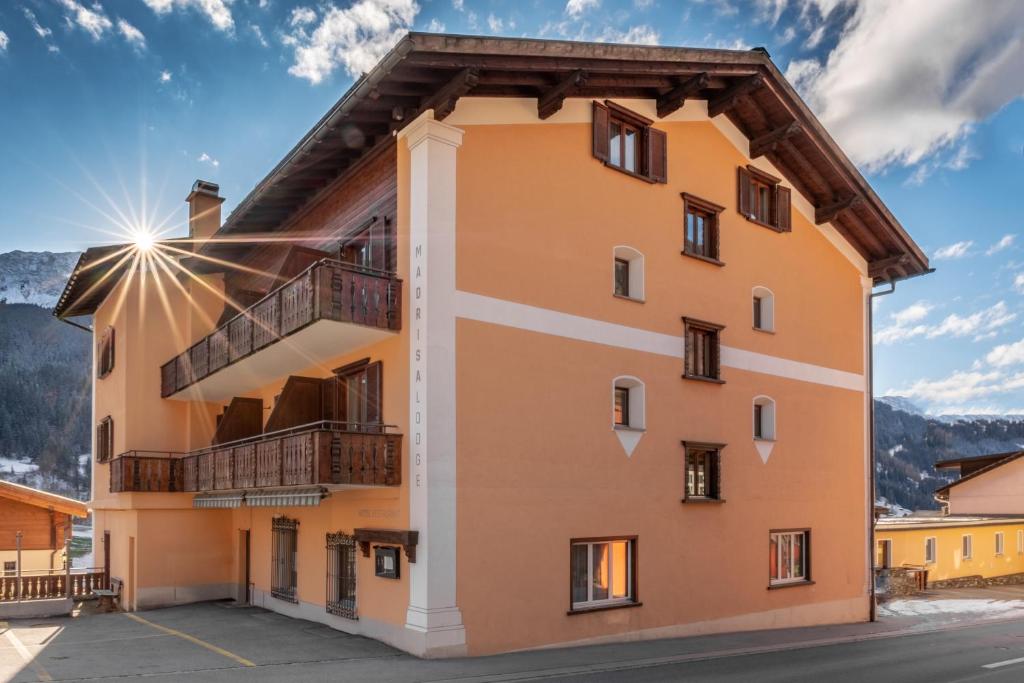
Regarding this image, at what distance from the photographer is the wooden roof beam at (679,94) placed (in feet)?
63.7

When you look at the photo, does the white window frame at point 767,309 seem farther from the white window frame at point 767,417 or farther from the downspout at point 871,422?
the downspout at point 871,422

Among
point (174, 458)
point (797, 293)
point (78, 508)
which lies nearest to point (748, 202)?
point (797, 293)

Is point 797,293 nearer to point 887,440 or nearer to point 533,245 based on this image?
point 533,245

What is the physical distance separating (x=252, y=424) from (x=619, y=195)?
36.7 ft

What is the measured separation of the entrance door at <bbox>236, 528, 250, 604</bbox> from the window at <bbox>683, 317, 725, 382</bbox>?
1307 centimetres

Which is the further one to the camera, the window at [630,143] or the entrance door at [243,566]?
the entrance door at [243,566]

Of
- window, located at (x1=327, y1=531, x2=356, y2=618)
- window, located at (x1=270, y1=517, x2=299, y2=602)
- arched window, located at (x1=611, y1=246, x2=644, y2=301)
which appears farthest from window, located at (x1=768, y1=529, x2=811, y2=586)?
window, located at (x1=270, y1=517, x2=299, y2=602)

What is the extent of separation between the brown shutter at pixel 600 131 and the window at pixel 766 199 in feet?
17.5

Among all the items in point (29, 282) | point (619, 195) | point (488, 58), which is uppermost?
point (29, 282)

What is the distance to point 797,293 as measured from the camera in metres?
23.5

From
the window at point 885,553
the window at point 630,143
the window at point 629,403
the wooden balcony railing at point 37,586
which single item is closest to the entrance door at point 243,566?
the wooden balcony railing at point 37,586

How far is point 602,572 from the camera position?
58.2ft

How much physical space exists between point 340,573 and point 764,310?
12556mm

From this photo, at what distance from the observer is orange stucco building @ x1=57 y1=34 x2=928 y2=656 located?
15.6 m
